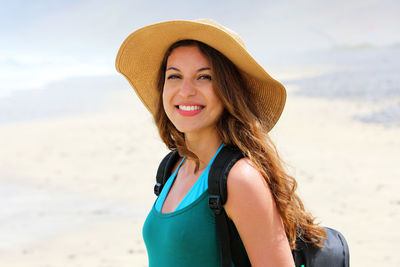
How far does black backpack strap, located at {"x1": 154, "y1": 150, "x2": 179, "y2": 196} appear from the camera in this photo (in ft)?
6.66

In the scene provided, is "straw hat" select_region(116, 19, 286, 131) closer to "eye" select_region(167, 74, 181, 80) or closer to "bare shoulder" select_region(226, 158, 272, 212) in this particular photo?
"eye" select_region(167, 74, 181, 80)

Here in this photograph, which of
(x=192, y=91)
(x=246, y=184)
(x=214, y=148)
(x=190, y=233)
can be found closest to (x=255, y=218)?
(x=246, y=184)

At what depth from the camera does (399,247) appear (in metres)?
4.37

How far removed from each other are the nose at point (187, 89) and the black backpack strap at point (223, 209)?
306mm

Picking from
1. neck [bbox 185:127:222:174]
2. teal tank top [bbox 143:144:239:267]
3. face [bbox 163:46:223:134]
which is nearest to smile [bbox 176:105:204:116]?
face [bbox 163:46:223:134]

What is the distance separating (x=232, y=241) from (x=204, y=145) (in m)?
0.45

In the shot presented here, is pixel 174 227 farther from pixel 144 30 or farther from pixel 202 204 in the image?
pixel 144 30

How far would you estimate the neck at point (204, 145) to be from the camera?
186 cm

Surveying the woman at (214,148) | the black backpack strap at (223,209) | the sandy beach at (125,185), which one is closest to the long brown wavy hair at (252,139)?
the woman at (214,148)

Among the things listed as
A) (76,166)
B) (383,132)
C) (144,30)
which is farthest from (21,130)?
(144,30)

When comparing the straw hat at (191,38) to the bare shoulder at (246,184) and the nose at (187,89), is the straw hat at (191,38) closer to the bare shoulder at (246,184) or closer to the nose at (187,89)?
the nose at (187,89)

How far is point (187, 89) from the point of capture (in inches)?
69.1

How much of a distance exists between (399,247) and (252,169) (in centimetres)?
343

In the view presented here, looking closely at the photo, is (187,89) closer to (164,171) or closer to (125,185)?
(164,171)
